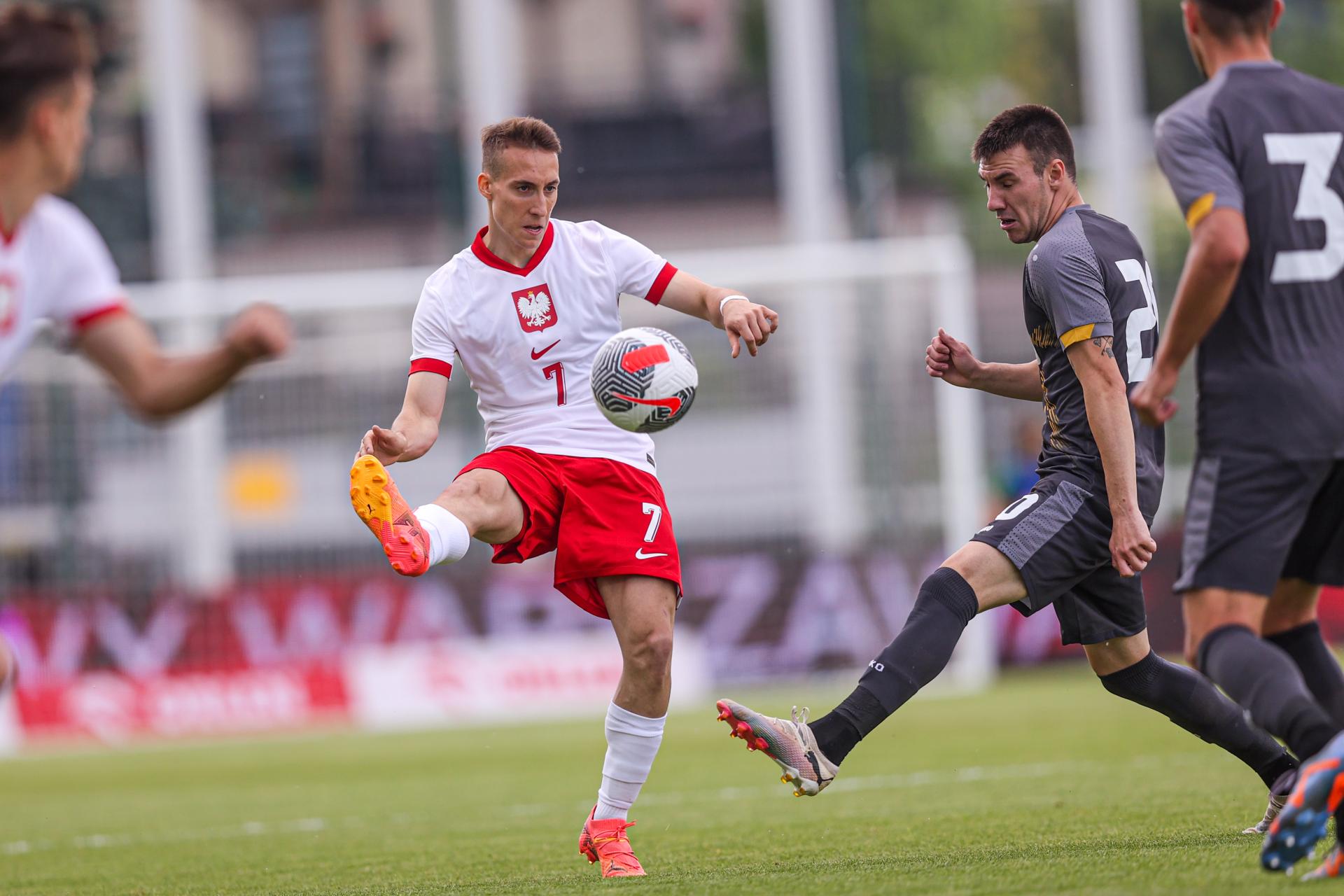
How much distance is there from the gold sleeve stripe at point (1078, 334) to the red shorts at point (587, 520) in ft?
4.70

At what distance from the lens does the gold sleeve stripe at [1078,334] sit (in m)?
5.14

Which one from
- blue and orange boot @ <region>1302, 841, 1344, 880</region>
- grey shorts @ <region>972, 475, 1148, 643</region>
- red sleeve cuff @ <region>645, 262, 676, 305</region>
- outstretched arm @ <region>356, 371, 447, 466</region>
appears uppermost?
red sleeve cuff @ <region>645, 262, 676, 305</region>

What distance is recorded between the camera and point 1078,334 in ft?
16.9

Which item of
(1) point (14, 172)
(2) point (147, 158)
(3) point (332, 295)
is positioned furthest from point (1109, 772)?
(2) point (147, 158)

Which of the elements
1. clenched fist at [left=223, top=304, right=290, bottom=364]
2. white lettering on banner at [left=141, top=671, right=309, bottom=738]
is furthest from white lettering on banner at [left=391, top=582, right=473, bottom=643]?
clenched fist at [left=223, top=304, right=290, bottom=364]

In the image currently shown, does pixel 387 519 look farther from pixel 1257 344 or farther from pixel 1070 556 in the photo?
pixel 1257 344

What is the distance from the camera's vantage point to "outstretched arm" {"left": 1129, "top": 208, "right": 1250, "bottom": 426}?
13.3ft

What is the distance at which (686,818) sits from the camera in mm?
7355

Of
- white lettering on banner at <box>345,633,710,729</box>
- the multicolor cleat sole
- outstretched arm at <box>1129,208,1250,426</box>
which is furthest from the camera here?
white lettering on banner at <box>345,633,710,729</box>

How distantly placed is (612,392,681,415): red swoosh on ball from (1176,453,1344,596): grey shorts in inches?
71.0

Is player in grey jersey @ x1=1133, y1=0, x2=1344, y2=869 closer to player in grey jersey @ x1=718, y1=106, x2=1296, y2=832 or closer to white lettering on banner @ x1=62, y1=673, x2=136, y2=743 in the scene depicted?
player in grey jersey @ x1=718, y1=106, x2=1296, y2=832

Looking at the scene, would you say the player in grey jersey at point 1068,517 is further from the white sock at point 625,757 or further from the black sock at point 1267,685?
the black sock at point 1267,685

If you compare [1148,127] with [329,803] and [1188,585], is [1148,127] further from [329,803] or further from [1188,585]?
[1188,585]

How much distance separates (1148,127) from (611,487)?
116 feet
